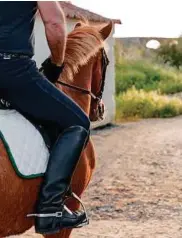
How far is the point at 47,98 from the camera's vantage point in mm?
4168

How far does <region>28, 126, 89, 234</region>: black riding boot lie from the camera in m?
4.19

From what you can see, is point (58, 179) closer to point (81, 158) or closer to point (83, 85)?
point (81, 158)

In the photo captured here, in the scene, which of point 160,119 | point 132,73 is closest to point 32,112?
point 160,119

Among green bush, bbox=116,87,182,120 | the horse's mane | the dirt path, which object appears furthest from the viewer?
green bush, bbox=116,87,182,120

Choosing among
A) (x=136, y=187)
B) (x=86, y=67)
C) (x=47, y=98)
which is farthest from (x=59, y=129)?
(x=136, y=187)

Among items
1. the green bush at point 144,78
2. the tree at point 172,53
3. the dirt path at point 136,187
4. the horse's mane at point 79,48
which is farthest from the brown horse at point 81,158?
the tree at point 172,53

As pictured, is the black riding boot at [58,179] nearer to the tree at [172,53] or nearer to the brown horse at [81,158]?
the brown horse at [81,158]

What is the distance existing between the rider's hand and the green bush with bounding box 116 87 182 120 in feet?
54.4

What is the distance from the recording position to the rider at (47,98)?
400 centimetres

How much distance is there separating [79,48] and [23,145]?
36.3 inches

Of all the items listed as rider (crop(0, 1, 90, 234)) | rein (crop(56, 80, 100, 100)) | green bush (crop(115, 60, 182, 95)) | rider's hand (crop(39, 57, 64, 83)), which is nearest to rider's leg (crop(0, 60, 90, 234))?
rider (crop(0, 1, 90, 234))

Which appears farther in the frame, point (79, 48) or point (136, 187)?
point (136, 187)

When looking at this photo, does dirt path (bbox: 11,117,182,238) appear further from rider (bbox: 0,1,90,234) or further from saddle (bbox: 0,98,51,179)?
saddle (bbox: 0,98,51,179)

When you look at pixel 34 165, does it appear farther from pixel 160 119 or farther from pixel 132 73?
pixel 132 73
